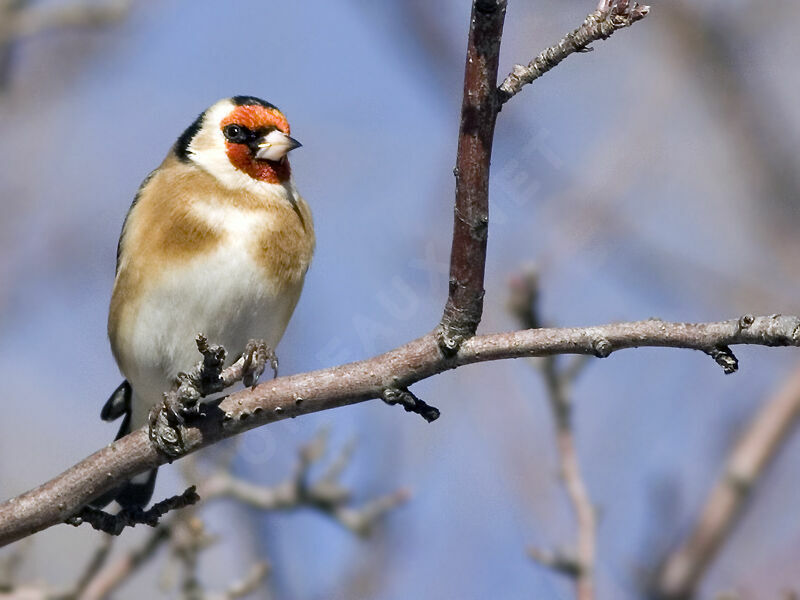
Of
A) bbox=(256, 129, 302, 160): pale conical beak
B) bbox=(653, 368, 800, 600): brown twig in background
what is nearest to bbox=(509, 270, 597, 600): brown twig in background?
bbox=(653, 368, 800, 600): brown twig in background

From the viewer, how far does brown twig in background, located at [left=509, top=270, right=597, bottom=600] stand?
12.9 ft

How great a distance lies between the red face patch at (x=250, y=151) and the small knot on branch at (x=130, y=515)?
1877 mm

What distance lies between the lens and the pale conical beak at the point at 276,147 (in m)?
4.89

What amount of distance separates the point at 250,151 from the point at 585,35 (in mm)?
2639

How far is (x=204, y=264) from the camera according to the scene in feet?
14.4

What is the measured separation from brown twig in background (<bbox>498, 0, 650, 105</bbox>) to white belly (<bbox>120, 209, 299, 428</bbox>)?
202 centimetres

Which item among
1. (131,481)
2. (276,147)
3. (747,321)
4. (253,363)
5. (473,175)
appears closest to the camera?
(747,321)

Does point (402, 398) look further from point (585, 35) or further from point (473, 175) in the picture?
point (585, 35)

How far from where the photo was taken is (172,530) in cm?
450

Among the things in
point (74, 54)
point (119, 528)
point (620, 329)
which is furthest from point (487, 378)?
point (74, 54)

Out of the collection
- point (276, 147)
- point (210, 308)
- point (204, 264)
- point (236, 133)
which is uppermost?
point (236, 133)

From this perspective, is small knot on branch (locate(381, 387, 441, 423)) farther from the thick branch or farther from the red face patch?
the red face patch

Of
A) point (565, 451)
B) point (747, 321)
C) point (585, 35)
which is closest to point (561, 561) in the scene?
→ point (565, 451)

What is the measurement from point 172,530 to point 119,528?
1139 millimetres
